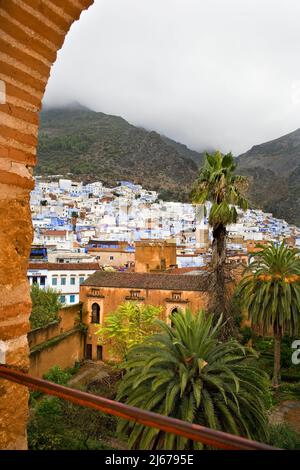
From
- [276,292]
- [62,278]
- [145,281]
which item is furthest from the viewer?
[62,278]

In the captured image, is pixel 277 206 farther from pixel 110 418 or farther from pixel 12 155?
pixel 12 155

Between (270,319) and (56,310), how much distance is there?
11726 mm

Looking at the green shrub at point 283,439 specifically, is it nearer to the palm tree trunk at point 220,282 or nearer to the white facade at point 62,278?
the palm tree trunk at point 220,282

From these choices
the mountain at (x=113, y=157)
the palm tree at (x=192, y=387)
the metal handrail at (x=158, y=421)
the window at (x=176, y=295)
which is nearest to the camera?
the metal handrail at (x=158, y=421)

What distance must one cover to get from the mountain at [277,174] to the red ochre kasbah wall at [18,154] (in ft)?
245

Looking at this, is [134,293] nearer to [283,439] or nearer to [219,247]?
[219,247]

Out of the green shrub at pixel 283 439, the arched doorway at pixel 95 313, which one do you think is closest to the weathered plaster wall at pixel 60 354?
the arched doorway at pixel 95 313

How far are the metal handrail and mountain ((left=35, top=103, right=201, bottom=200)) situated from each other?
109489 millimetres

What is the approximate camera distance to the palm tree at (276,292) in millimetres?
15852

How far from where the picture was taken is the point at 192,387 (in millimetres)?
8148

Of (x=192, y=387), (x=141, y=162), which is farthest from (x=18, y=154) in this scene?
(x=141, y=162)

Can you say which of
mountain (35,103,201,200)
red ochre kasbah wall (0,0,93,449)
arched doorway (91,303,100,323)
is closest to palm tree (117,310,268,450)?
red ochre kasbah wall (0,0,93,449)

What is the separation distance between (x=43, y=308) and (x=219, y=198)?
1235 centimetres

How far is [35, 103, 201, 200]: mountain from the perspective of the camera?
Result: 11606 cm
